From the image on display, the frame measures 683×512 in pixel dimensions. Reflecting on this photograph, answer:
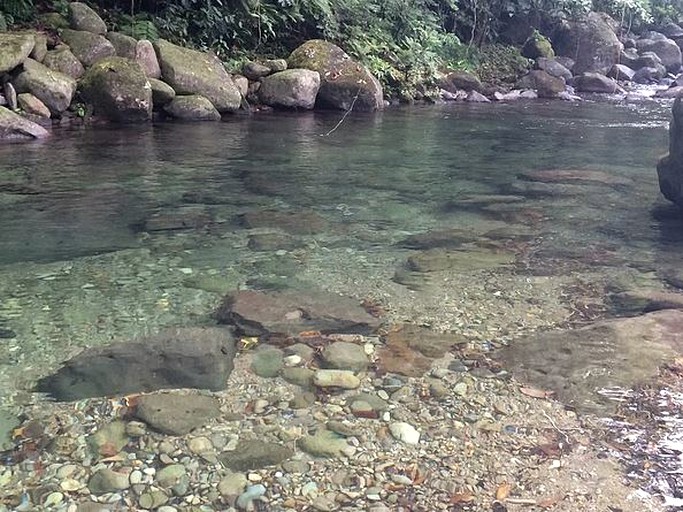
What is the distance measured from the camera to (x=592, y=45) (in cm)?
2291

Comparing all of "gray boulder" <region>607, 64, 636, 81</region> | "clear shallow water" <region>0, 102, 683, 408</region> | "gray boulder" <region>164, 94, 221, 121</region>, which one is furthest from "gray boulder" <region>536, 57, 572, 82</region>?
"gray boulder" <region>164, 94, 221, 121</region>

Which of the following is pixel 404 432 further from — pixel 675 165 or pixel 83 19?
pixel 83 19

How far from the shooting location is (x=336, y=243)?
5426 mm

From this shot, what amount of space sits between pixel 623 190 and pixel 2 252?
245 inches

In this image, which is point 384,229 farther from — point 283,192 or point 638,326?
point 638,326

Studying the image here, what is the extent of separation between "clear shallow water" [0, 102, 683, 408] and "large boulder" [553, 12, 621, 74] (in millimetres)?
12994

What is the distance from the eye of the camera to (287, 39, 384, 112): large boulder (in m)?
13.9

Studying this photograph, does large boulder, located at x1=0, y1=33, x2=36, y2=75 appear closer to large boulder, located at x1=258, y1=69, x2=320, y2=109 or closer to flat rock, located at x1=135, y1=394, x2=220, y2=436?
large boulder, located at x1=258, y1=69, x2=320, y2=109

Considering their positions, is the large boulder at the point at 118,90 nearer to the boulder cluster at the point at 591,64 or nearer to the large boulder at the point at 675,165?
the large boulder at the point at 675,165

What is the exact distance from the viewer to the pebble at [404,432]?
9.14 ft

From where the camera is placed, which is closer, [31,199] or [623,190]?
[31,199]

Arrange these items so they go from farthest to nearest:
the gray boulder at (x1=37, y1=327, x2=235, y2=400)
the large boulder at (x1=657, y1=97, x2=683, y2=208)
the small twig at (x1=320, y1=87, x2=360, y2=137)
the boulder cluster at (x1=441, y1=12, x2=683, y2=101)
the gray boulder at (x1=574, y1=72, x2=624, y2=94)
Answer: the gray boulder at (x1=574, y1=72, x2=624, y2=94)
the boulder cluster at (x1=441, y1=12, x2=683, y2=101)
the small twig at (x1=320, y1=87, x2=360, y2=137)
the large boulder at (x1=657, y1=97, x2=683, y2=208)
the gray boulder at (x1=37, y1=327, x2=235, y2=400)

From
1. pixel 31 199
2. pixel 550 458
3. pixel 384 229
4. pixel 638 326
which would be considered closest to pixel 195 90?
pixel 31 199

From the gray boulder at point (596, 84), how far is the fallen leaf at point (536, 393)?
1941 centimetres
